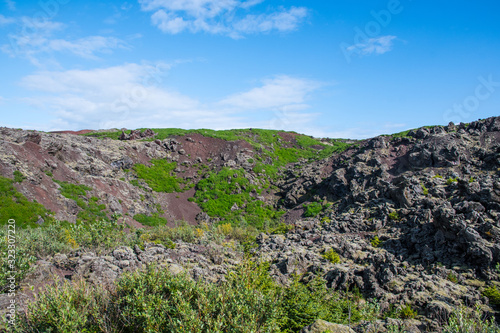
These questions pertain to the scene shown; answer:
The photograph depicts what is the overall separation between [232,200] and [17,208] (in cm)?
2275

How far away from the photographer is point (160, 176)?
4019 centimetres

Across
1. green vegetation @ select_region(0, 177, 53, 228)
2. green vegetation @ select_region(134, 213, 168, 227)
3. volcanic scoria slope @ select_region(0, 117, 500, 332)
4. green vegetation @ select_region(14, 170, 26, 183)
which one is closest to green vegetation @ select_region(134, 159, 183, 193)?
volcanic scoria slope @ select_region(0, 117, 500, 332)

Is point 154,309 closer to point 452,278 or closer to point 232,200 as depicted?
point 452,278

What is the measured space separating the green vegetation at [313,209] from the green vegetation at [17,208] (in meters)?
25.5

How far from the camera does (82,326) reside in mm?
5887

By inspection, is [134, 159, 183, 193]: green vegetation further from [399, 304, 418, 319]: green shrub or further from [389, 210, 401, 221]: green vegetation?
[399, 304, 418, 319]: green shrub

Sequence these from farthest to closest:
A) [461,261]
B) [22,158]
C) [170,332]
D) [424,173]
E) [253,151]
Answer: [253,151]
[22,158]
[424,173]
[461,261]
[170,332]

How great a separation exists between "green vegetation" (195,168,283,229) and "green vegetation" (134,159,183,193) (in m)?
3.61

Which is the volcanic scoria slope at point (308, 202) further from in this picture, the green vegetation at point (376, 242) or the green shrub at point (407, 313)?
the green shrub at point (407, 313)

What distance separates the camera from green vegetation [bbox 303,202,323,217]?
102ft

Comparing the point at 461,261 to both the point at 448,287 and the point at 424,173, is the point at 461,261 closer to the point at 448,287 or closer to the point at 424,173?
the point at 448,287

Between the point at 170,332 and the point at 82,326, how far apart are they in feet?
6.67

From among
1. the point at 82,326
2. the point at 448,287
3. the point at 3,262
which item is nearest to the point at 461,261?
the point at 448,287

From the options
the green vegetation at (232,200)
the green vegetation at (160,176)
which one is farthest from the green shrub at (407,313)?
the green vegetation at (160,176)
